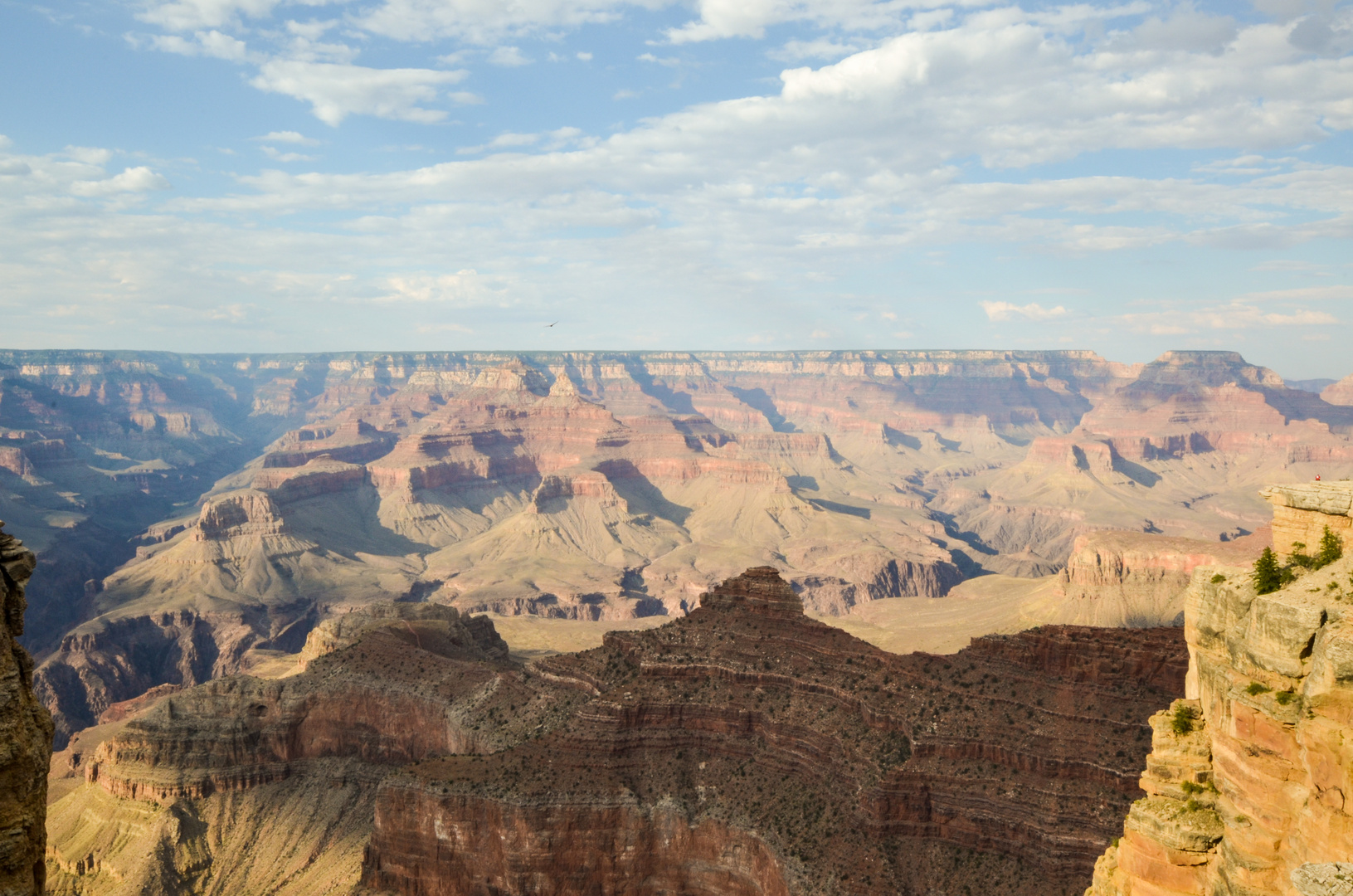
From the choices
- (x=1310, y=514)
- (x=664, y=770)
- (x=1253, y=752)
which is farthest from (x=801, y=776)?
(x=1310, y=514)

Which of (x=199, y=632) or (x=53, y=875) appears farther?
(x=199, y=632)

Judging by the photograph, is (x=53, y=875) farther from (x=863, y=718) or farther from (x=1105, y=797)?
(x=1105, y=797)

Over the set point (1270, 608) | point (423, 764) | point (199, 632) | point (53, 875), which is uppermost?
point (1270, 608)

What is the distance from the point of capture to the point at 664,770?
55.9 metres

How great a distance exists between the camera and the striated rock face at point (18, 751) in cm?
1625

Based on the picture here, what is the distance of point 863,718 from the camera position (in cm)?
5362

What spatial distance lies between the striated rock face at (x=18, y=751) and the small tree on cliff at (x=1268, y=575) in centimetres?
2710

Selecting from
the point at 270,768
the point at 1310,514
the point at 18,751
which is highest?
the point at 1310,514

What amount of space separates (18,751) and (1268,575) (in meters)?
27.7

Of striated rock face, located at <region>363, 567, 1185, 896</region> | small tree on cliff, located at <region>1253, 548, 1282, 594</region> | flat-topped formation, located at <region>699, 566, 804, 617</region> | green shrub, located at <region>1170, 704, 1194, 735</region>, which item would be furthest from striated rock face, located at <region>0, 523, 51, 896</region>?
flat-topped formation, located at <region>699, 566, 804, 617</region>

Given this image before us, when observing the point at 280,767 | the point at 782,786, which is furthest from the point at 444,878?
the point at 280,767

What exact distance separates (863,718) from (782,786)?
6.42 meters

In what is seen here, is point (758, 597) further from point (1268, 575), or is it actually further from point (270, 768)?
point (270, 768)

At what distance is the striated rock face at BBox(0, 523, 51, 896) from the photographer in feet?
53.3
